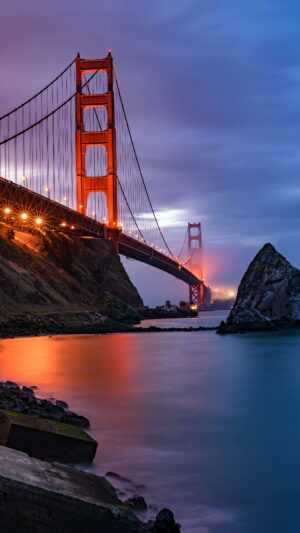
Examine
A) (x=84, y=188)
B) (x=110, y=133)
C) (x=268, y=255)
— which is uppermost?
(x=110, y=133)

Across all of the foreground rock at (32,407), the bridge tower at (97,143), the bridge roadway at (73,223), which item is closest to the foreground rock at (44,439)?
the foreground rock at (32,407)

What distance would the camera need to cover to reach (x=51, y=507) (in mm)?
3508

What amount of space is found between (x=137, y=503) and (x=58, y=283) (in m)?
41.8

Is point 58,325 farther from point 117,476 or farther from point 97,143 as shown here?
point 97,143

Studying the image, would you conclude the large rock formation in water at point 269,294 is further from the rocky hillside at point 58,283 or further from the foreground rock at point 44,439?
the foreground rock at point 44,439

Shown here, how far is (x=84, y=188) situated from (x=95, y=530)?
60.1 m

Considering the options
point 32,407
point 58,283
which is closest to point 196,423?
point 32,407

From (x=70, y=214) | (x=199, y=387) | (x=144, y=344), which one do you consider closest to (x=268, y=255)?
(x=144, y=344)

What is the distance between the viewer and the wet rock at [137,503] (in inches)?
187

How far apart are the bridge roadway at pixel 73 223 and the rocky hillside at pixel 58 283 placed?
1.46 m

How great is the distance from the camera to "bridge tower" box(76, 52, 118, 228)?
62.3 m

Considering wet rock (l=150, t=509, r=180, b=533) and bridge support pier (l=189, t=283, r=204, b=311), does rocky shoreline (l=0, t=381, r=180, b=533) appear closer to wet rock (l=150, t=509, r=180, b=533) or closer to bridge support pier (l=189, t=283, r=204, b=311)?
wet rock (l=150, t=509, r=180, b=533)

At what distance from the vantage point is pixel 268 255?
1195 inches

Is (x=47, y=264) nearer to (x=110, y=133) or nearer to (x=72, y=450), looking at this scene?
(x=110, y=133)
